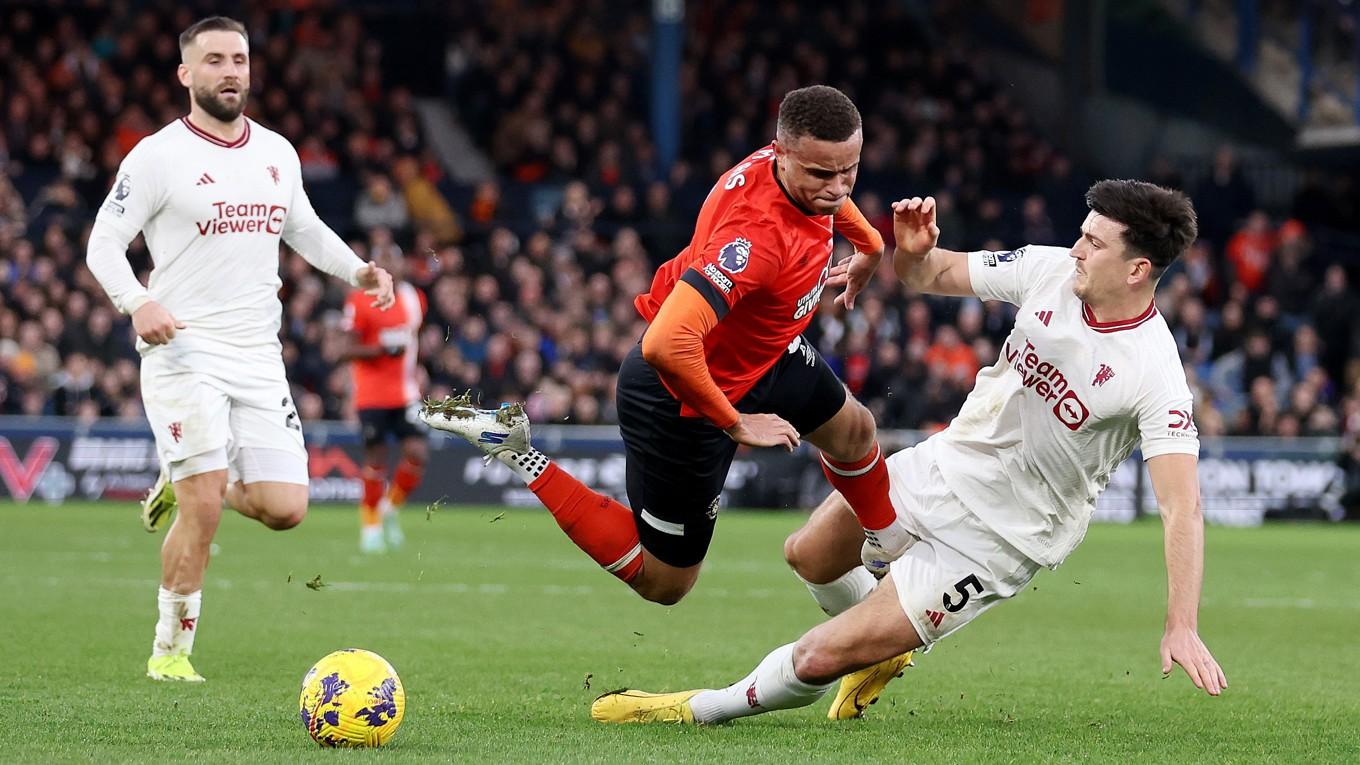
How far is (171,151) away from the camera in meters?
7.90

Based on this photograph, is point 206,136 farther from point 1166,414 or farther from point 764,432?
point 1166,414

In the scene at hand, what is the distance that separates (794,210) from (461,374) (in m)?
14.6

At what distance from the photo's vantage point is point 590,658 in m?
8.85

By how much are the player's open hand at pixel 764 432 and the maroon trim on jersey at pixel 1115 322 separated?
1.16m

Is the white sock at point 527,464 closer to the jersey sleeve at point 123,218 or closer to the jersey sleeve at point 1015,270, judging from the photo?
the jersey sleeve at point 123,218

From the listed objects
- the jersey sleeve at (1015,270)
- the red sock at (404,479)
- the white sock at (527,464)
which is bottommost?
the red sock at (404,479)

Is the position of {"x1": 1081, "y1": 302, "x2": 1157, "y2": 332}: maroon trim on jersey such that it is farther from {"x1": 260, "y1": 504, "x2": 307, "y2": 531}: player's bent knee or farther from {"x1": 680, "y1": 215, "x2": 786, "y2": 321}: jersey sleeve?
{"x1": 260, "y1": 504, "x2": 307, "y2": 531}: player's bent knee

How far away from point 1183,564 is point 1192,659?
15.6 inches

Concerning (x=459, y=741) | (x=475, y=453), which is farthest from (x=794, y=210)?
(x=475, y=453)

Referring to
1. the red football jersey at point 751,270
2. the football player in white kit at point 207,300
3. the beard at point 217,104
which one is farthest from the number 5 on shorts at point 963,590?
the beard at point 217,104

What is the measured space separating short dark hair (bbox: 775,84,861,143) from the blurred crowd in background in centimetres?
1429

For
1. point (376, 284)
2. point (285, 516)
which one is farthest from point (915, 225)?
point (285, 516)

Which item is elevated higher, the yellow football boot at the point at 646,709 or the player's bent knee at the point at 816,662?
the player's bent knee at the point at 816,662

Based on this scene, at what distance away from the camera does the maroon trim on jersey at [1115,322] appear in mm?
6438
